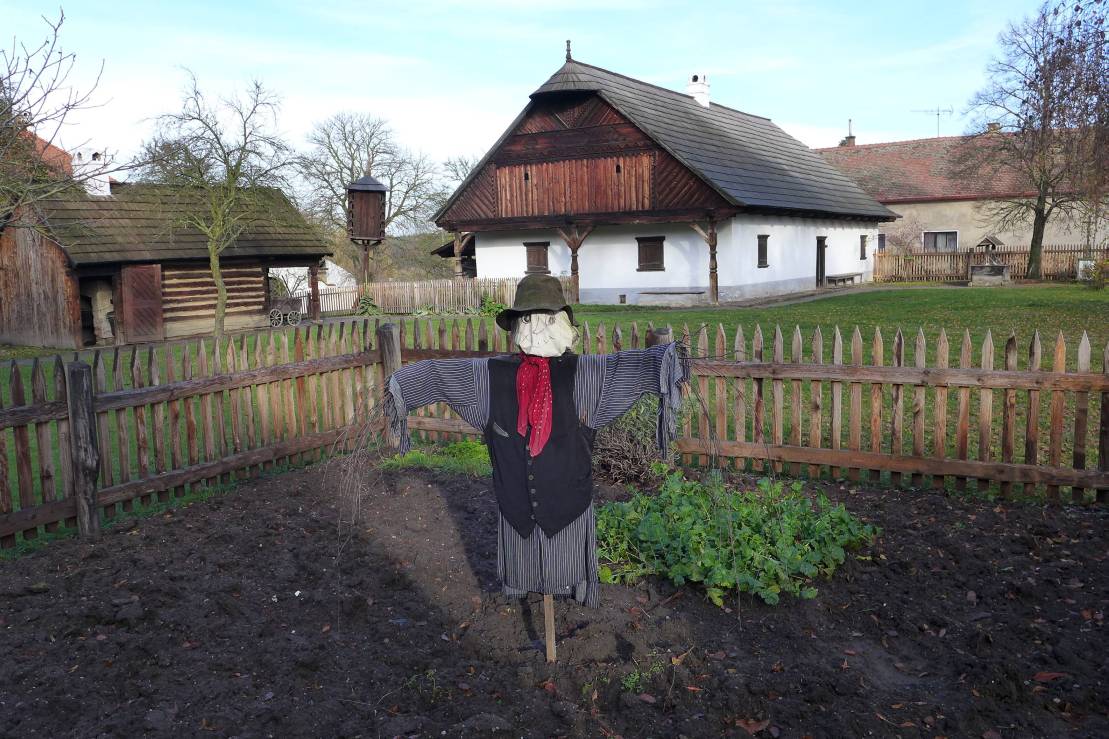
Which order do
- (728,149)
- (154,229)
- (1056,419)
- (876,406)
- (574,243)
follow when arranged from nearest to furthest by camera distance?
(1056,419) < (876,406) < (154,229) < (574,243) < (728,149)

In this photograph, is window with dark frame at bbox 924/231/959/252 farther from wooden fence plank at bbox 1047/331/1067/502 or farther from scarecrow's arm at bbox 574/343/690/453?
scarecrow's arm at bbox 574/343/690/453

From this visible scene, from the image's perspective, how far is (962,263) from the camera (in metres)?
35.9

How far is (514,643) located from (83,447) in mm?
3289

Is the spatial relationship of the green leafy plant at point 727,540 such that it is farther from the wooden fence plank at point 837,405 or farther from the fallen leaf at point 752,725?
the wooden fence plank at point 837,405

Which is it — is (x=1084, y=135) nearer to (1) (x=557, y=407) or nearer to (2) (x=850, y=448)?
(2) (x=850, y=448)

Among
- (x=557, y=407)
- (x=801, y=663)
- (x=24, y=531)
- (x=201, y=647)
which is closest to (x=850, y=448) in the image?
(x=801, y=663)

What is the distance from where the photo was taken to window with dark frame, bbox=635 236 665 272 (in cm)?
2684

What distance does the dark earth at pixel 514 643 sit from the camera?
11.6ft

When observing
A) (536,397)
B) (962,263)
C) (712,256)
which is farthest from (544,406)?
(962,263)

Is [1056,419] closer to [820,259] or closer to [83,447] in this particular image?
[83,447]

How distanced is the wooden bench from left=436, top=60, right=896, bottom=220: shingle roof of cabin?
7.59ft

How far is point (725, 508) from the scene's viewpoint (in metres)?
5.02

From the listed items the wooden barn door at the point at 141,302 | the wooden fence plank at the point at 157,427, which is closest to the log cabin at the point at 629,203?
the wooden barn door at the point at 141,302

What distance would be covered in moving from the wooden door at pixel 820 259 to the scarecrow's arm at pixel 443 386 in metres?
30.1
